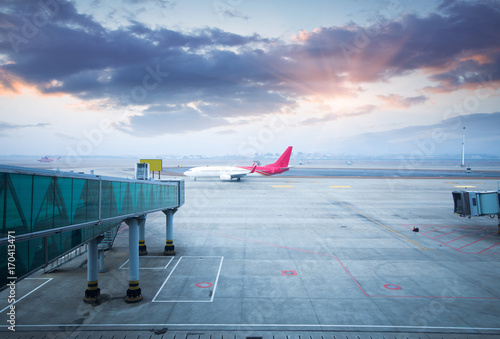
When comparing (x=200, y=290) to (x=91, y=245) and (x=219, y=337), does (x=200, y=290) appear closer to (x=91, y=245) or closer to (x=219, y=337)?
(x=219, y=337)

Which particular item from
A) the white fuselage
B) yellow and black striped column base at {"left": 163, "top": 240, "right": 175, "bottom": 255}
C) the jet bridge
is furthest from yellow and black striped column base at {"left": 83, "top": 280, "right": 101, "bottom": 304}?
the white fuselage

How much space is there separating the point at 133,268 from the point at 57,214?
30.1 feet

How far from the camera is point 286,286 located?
79.0ft

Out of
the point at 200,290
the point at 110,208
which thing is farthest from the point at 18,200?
the point at 200,290

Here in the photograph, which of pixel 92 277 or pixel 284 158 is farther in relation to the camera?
pixel 284 158

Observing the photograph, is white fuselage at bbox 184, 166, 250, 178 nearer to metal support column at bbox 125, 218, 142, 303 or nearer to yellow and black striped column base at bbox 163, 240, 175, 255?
yellow and black striped column base at bbox 163, 240, 175, 255

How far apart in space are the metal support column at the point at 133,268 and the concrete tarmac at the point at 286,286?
0.74m

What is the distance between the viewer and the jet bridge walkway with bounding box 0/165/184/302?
11.6 metres

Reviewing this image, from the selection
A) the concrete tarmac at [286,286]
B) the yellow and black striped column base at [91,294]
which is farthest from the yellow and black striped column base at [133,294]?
the yellow and black striped column base at [91,294]

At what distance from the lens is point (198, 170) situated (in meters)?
109

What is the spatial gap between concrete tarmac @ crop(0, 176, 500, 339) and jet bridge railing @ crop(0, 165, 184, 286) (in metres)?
6.00

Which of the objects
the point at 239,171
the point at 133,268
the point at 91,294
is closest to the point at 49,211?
the point at 133,268

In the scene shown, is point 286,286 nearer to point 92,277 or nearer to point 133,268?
point 133,268

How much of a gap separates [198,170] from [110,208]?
90.4m
